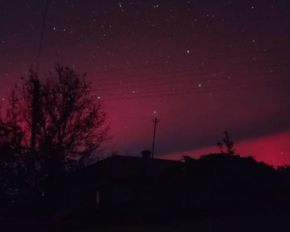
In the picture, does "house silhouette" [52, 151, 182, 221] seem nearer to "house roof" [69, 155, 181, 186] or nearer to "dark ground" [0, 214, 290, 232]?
"house roof" [69, 155, 181, 186]

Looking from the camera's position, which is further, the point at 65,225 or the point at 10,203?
the point at 10,203

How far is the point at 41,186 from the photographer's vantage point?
26.6m

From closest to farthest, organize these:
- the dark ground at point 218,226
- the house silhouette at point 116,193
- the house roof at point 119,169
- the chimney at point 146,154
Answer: the dark ground at point 218,226 < the house silhouette at point 116,193 < the house roof at point 119,169 < the chimney at point 146,154

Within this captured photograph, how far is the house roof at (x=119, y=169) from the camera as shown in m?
30.0

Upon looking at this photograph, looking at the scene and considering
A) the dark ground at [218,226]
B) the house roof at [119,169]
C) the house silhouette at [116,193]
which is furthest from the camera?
the house roof at [119,169]

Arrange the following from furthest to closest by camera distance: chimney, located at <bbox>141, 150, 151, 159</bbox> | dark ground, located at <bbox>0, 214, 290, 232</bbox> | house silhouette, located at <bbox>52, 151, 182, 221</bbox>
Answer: chimney, located at <bbox>141, 150, 151, 159</bbox>, house silhouette, located at <bbox>52, 151, 182, 221</bbox>, dark ground, located at <bbox>0, 214, 290, 232</bbox>

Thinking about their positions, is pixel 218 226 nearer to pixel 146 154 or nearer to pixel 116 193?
pixel 116 193

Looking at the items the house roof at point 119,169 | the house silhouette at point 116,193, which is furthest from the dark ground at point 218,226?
the house roof at point 119,169

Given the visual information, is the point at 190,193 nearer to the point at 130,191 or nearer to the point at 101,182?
the point at 130,191

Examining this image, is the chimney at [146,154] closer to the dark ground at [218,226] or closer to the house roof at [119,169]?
the house roof at [119,169]

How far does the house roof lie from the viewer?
30039 millimetres

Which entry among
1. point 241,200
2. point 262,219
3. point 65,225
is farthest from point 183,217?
point 65,225

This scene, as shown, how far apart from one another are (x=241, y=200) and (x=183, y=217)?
3.76m

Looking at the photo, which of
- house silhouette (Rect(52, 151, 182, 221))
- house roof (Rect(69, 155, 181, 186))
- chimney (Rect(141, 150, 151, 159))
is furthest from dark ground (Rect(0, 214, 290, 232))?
chimney (Rect(141, 150, 151, 159))
